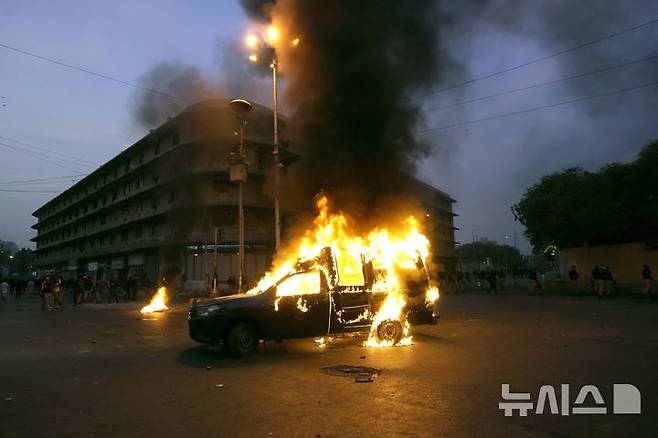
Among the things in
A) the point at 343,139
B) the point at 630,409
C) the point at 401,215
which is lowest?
the point at 630,409

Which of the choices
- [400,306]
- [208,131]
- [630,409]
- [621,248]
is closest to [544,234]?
[621,248]

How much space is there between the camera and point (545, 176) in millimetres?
44250

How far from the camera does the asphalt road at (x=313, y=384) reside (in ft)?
14.7

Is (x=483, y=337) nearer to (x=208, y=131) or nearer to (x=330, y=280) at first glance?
(x=330, y=280)

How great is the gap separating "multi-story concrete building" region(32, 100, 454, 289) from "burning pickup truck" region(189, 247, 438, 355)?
4.58 metres

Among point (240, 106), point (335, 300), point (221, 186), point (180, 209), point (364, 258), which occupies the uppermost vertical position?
point (221, 186)

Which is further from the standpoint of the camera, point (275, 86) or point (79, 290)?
point (79, 290)

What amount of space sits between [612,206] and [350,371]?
29672 millimetres

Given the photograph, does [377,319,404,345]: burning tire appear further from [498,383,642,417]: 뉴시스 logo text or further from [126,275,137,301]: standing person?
[126,275,137,301]: standing person

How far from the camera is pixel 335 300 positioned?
9.02 meters

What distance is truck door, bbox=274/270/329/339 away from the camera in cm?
855

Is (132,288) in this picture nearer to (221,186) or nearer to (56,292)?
(56,292)

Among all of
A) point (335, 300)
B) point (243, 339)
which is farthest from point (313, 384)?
point (335, 300)

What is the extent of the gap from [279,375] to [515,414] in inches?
130
